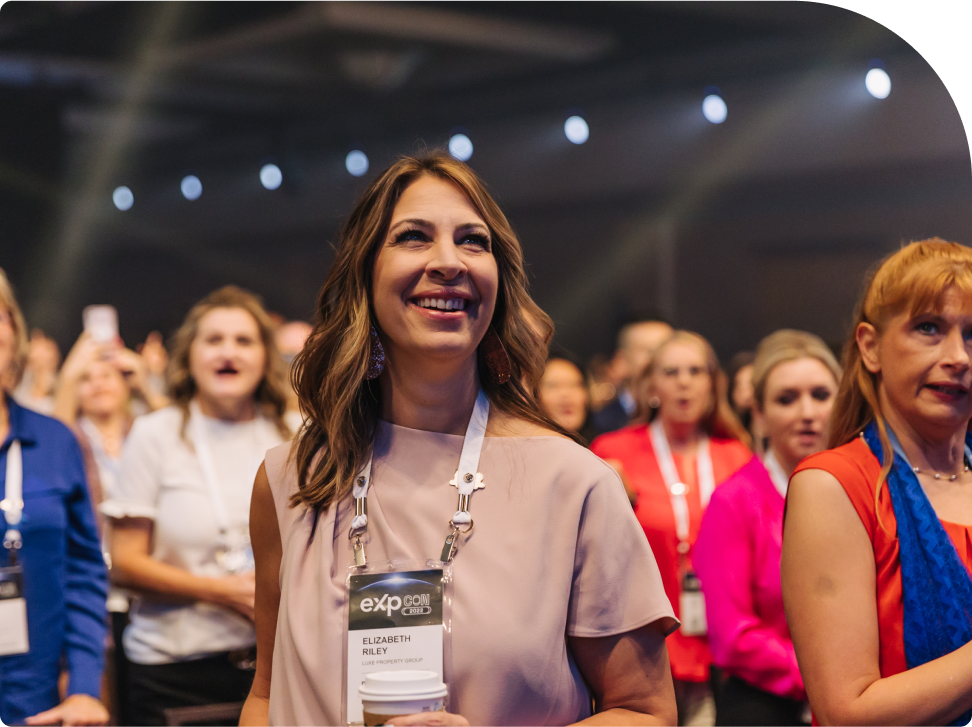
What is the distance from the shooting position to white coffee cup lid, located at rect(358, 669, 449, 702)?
1.11m

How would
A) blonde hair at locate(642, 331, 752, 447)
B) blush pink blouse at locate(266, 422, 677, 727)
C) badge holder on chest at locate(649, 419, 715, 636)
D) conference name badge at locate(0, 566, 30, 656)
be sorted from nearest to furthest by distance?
1. blush pink blouse at locate(266, 422, 677, 727)
2. conference name badge at locate(0, 566, 30, 656)
3. badge holder on chest at locate(649, 419, 715, 636)
4. blonde hair at locate(642, 331, 752, 447)

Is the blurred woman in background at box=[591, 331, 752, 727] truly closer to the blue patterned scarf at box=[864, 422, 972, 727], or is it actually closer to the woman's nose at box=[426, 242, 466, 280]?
the blue patterned scarf at box=[864, 422, 972, 727]

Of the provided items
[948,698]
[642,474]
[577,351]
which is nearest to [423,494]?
[948,698]

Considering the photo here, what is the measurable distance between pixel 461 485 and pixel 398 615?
8.5 inches

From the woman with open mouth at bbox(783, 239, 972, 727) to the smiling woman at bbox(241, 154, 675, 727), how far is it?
33 cm

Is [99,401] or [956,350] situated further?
[99,401]

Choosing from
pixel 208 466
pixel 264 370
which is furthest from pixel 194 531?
pixel 264 370

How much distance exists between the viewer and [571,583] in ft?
4.36

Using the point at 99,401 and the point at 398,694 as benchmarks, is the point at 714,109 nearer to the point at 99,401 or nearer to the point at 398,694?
the point at 99,401

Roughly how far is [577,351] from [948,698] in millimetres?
7027

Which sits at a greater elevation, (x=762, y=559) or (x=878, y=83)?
(x=878, y=83)

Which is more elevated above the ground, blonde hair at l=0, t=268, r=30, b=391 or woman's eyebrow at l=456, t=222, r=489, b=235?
blonde hair at l=0, t=268, r=30, b=391

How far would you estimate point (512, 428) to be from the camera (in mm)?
1485

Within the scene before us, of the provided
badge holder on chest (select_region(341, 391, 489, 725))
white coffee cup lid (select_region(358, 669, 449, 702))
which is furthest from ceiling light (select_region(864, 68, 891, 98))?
white coffee cup lid (select_region(358, 669, 449, 702))
